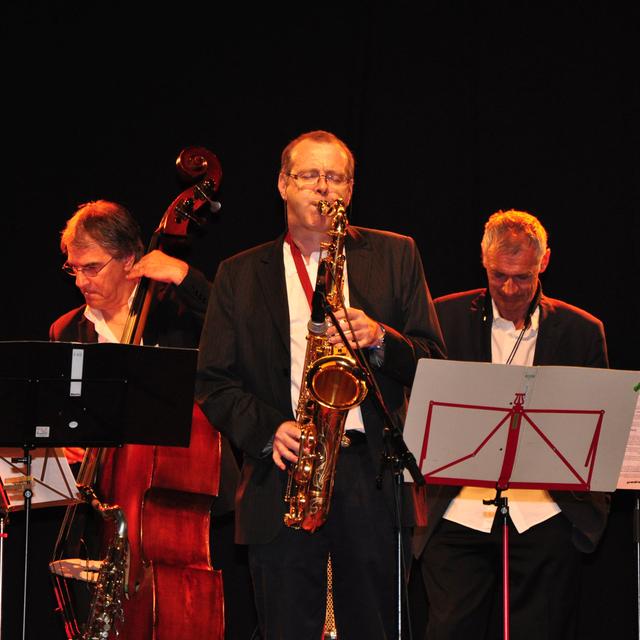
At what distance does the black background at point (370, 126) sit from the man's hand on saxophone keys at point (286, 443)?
2.02 metres

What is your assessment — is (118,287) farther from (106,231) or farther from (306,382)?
(306,382)

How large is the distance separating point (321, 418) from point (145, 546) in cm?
92

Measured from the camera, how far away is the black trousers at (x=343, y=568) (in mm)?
2906

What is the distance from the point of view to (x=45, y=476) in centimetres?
348

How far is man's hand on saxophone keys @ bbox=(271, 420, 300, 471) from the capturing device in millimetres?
2918

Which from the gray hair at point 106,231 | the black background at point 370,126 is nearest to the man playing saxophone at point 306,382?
the gray hair at point 106,231

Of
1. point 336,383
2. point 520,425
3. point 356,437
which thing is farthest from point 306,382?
point 520,425

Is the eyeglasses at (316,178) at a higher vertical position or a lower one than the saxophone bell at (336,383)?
higher

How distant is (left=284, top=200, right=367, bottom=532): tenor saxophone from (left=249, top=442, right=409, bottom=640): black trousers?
0.04 meters

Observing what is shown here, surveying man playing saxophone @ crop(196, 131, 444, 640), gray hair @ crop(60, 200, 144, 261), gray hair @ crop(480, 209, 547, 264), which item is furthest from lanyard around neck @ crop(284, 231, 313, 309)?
gray hair @ crop(480, 209, 547, 264)

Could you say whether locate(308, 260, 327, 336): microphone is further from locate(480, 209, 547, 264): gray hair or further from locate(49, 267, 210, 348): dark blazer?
locate(480, 209, 547, 264): gray hair

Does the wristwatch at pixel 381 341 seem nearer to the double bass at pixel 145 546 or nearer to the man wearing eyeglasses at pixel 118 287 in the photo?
the double bass at pixel 145 546

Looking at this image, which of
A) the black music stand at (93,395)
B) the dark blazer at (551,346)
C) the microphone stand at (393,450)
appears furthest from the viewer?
the dark blazer at (551,346)

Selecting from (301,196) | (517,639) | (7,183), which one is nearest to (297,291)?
(301,196)
